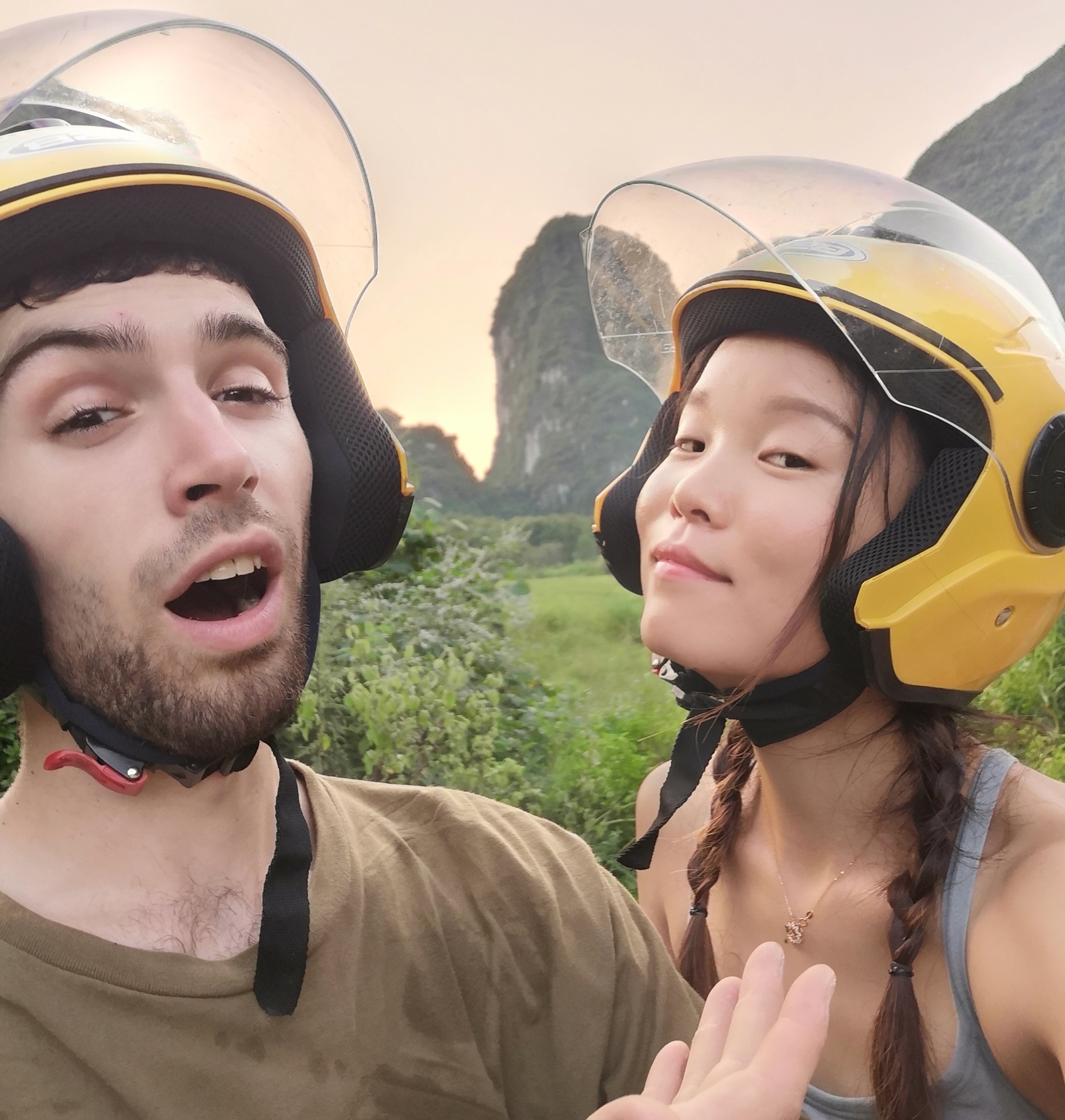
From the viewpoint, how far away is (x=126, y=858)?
1335 mm

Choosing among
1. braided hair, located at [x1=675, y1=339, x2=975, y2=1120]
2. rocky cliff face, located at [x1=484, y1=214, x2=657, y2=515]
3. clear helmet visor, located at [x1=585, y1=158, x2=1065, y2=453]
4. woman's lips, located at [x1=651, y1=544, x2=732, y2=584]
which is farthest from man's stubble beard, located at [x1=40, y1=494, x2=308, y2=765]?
rocky cliff face, located at [x1=484, y1=214, x2=657, y2=515]

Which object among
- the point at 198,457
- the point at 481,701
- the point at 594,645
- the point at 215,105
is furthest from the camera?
the point at 594,645

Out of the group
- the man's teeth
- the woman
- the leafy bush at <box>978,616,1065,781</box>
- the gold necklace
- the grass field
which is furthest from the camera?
the grass field

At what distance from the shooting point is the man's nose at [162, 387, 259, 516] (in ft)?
4.10

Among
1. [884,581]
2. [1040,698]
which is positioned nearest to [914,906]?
[884,581]

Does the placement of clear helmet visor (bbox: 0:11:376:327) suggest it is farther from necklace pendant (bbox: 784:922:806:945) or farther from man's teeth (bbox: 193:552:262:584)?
necklace pendant (bbox: 784:922:806:945)

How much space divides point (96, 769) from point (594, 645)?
4.36 metres

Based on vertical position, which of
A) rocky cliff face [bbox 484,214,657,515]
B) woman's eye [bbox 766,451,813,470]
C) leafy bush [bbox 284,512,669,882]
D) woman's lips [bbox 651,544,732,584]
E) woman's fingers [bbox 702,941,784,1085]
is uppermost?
woman's eye [bbox 766,451,813,470]

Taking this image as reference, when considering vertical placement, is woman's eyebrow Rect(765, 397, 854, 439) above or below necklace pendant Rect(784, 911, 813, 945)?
above

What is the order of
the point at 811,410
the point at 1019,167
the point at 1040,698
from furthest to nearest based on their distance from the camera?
the point at 1040,698 → the point at 1019,167 → the point at 811,410

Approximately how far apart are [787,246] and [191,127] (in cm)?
96

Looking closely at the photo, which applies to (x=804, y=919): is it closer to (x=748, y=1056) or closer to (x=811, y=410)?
(x=811, y=410)

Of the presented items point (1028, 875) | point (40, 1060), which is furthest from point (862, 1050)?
point (40, 1060)

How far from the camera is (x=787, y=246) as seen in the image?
184 centimetres
